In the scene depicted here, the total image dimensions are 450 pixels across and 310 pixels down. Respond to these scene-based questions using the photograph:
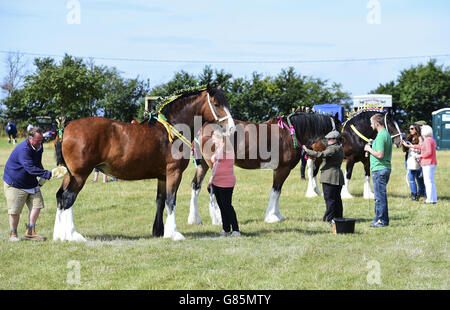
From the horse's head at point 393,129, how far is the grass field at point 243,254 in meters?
1.86

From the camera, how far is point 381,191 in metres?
10.0

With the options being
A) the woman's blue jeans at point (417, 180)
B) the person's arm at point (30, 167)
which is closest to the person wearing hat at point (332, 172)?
the woman's blue jeans at point (417, 180)

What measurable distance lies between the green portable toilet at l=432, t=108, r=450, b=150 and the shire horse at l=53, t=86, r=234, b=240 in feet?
99.5

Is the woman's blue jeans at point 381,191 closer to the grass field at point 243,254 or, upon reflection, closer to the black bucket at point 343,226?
the grass field at point 243,254

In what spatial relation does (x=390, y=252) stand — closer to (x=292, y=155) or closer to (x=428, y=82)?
(x=292, y=155)

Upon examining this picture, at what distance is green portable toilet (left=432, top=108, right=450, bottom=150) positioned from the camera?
35.7m

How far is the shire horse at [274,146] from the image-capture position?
435 inches

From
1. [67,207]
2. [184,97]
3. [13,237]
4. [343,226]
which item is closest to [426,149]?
[343,226]

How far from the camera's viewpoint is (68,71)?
41.1 metres

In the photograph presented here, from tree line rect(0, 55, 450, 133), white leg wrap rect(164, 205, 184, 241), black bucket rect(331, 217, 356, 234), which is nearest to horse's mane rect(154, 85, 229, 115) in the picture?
white leg wrap rect(164, 205, 184, 241)

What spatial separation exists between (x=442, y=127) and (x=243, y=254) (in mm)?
31700

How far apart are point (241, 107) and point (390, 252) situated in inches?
1352

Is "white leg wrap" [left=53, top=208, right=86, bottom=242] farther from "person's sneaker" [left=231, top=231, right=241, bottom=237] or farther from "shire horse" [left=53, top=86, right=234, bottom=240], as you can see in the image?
"person's sneaker" [left=231, top=231, right=241, bottom=237]

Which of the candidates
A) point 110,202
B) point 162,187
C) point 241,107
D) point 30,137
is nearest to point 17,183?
point 30,137
